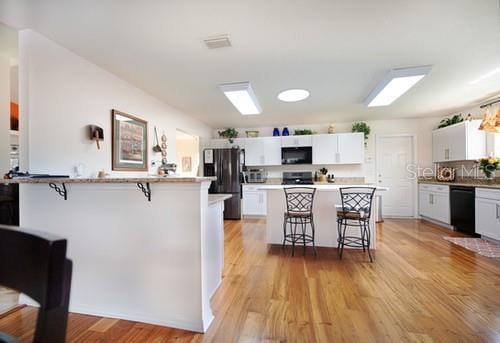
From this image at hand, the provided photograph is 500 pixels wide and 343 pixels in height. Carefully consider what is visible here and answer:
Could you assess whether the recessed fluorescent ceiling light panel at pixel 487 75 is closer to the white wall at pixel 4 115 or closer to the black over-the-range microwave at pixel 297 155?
the black over-the-range microwave at pixel 297 155

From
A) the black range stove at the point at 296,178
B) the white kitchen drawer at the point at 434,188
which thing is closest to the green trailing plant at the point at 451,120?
the white kitchen drawer at the point at 434,188

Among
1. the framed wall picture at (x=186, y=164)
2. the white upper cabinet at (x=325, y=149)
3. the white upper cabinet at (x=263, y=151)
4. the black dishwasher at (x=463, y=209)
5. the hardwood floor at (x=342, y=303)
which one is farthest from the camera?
the framed wall picture at (x=186, y=164)

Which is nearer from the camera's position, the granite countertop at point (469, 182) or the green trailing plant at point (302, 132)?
the granite countertop at point (469, 182)

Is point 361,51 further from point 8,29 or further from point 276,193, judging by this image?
point 8,29

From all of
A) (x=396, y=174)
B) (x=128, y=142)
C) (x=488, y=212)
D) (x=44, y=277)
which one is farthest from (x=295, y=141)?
(x=44, y=277)

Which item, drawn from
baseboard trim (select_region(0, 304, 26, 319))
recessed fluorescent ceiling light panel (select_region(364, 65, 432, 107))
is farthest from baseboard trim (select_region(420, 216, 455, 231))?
baseboard trim (select_region(0, 304, 26, 319))

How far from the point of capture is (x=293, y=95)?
3.81m

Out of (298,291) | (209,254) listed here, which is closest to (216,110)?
(209,254)

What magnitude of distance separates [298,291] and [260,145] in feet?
13.8

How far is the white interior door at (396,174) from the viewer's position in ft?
18.2

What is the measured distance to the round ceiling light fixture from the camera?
3.62 metres

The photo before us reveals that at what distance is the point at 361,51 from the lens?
2.40 m

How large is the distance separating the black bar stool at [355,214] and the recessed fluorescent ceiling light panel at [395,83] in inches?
57.8

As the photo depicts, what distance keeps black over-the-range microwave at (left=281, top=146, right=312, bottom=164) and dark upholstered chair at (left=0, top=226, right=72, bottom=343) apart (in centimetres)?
554
